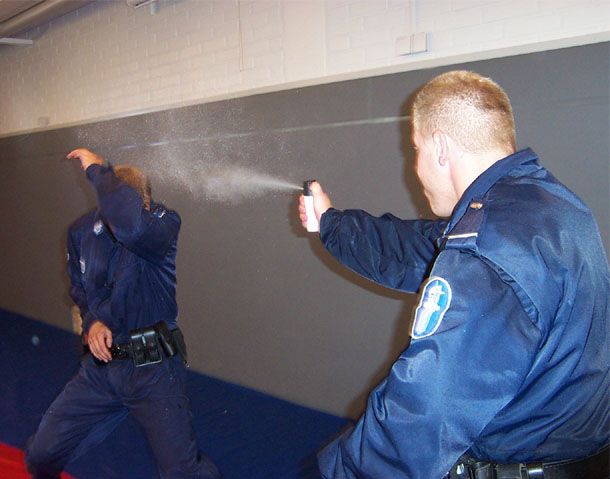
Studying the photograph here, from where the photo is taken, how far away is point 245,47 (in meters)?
4.93

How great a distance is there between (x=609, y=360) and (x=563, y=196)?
443mm

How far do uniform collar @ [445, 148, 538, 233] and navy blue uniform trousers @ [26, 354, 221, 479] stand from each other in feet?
6.20

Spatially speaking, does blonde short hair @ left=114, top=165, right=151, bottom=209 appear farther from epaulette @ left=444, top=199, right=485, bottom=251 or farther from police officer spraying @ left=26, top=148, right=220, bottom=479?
epaulette @ left=444, top=199, right=485, bottom=251

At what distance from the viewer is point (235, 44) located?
501cm

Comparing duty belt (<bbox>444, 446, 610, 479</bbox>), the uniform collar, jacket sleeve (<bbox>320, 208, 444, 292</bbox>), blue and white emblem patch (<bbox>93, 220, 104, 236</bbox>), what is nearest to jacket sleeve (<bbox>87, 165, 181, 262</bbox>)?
blue and white emblem patch (<bbox>93, 220, 104, 236</bbox>)

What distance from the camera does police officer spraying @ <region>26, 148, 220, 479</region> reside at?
2.74m

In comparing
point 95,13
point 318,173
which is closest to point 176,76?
point 95,13

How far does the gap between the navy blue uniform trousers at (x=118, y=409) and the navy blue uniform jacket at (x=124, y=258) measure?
0.74 ft

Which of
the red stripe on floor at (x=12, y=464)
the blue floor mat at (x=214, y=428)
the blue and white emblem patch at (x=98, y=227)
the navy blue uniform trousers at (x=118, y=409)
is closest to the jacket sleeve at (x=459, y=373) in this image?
the navy blue uniform trousers at (x=118, y=409)

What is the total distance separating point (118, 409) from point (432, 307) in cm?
225

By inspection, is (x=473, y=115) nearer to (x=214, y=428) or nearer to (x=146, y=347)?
(x=146, y=347)

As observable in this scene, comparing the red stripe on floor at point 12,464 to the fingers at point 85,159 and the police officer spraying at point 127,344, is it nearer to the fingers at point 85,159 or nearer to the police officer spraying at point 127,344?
the police officer spraying at point 127,344

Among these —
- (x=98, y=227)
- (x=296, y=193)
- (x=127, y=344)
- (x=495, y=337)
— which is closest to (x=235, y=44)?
(x=296, y=193)

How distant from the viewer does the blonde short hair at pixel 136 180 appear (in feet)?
9.94
